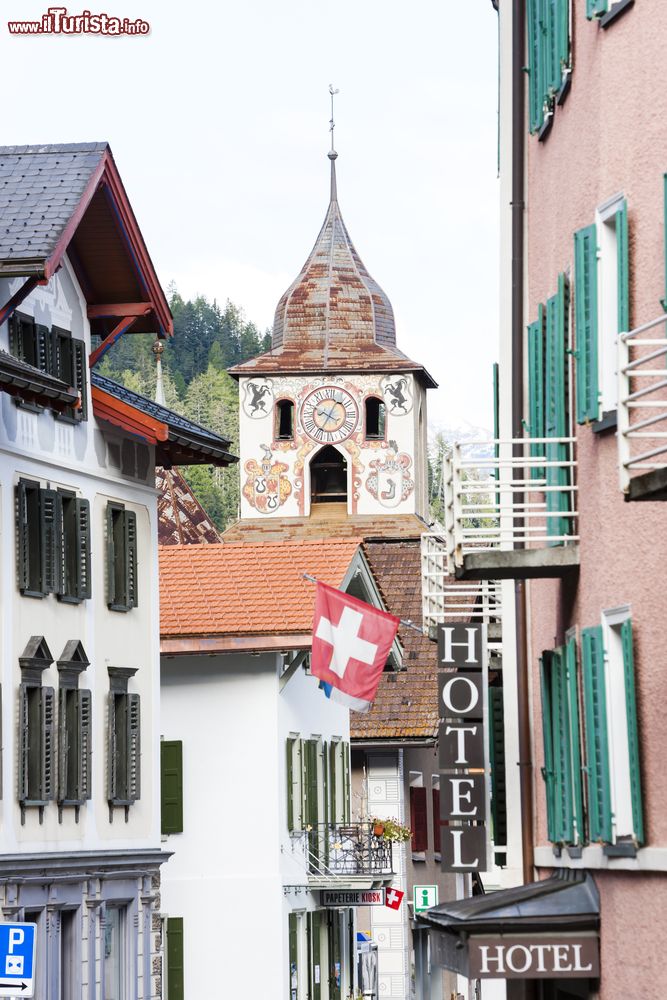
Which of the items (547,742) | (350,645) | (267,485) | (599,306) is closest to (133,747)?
(350,645)

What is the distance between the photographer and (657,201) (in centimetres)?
1595

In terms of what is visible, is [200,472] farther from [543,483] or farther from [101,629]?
[543,483]

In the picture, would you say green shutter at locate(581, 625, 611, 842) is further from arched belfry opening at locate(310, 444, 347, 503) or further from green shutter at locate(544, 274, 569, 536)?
arched belfry opening at locate(310, 444, 347, 503)

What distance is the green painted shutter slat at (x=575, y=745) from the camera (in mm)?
17719

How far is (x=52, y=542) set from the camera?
29.4 m

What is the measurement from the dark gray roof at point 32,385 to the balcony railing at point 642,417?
27.6ft

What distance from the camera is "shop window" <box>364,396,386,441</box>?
242 feet

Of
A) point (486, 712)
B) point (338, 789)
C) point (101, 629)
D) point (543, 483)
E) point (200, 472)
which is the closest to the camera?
point (543, 483)

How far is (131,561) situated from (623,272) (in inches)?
658

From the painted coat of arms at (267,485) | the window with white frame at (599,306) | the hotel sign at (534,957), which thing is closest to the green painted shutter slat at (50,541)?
the hotel sign at (534,957)

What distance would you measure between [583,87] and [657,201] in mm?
2626

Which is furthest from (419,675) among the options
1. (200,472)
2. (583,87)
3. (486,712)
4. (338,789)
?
(200,472)

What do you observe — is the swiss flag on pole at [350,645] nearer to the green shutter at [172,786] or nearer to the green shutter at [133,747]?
the green shutter at [133,747]

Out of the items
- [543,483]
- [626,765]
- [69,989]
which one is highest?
[543,483]
